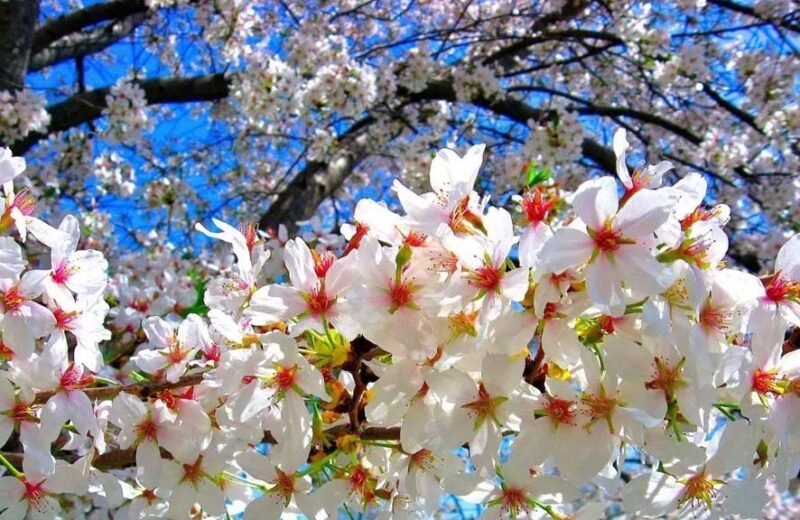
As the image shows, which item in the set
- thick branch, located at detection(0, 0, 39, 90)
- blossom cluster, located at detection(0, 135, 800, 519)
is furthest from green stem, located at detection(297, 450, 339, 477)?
thick branch, located at detection(0, 0, 39, 90)

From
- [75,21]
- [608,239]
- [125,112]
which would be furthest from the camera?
[75,21]

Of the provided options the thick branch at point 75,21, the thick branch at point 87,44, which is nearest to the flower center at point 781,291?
the thick branch at point 75,21

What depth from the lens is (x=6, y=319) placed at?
946mm

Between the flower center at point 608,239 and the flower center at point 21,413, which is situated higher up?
the flower center at point 608,239

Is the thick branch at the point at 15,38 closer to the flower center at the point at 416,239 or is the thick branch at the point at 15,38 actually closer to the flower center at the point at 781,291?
the flower center at the point at 416,239

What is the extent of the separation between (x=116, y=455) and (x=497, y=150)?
5.09 meters

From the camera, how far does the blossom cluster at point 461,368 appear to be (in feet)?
2.59

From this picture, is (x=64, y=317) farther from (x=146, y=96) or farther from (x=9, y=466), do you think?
(x=146, y=96)

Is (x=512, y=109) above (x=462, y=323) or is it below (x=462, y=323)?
below

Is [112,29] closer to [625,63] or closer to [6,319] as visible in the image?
[625,63]

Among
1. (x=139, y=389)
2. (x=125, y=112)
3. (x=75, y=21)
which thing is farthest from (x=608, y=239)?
(x=75, y=21)

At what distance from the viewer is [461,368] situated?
848 millimetres

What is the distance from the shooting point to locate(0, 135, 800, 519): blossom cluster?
79 centimetres

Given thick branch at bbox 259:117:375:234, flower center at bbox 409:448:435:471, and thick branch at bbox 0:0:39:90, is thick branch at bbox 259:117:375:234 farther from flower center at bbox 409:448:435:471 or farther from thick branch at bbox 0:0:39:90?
flower center at bbox 409:448:435:471
